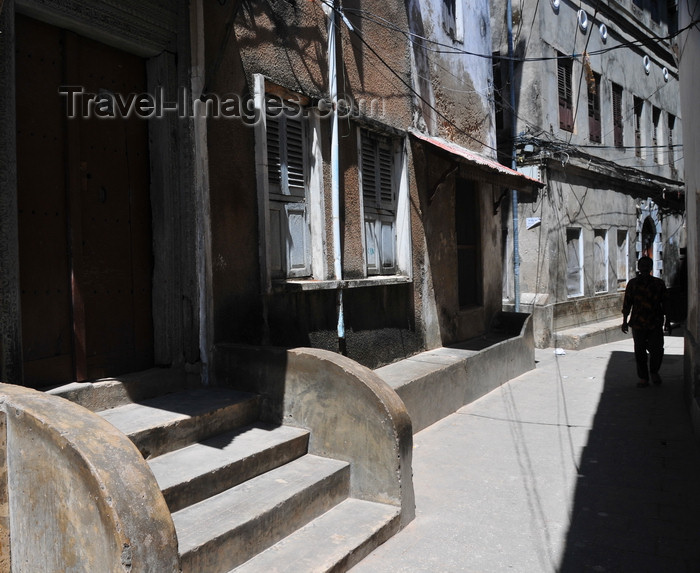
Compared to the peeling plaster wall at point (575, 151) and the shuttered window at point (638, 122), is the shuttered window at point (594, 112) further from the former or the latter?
the shuttered window at point (638, 122)

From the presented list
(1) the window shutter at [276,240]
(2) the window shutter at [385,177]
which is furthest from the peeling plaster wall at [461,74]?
(1) the window shutter at [276,240]

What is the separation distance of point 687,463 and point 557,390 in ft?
10.7

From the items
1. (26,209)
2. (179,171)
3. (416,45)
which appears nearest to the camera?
(26,209)

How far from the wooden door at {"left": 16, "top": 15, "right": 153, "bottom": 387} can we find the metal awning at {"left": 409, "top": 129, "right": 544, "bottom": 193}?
3848mm

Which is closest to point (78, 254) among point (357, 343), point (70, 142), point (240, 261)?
point (70, 142)

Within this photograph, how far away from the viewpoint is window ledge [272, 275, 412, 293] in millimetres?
5734

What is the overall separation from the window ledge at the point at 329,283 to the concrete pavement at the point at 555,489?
1.77m

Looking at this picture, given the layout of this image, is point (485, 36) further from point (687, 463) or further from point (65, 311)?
point (65, 311)

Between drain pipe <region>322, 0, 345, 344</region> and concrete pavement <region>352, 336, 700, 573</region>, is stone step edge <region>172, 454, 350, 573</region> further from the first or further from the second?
drain pipe <region>322, 0, 345, 344</region>

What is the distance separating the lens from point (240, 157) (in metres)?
5.44

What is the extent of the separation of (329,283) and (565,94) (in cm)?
1098

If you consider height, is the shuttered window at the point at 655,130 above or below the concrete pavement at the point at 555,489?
above

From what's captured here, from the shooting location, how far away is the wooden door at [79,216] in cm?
417

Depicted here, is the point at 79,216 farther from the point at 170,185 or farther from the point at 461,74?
the point at 461,74
